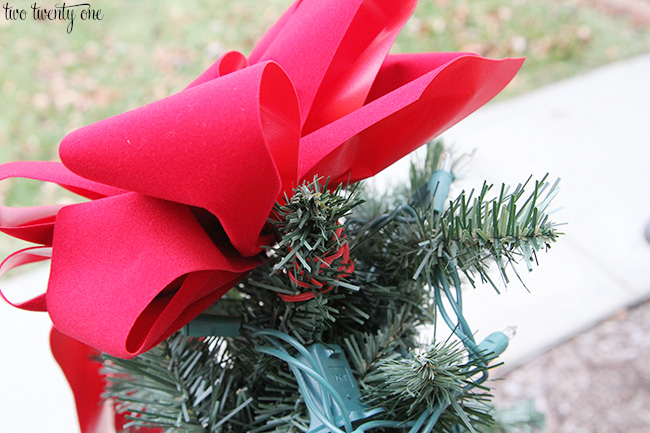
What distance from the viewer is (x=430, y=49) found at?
2504 millimetres

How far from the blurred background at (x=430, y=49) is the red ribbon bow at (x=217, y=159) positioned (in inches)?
38.8

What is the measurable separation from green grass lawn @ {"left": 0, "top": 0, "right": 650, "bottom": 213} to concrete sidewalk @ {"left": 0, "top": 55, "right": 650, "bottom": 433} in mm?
280

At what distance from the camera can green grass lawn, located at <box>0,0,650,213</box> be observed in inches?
84.7

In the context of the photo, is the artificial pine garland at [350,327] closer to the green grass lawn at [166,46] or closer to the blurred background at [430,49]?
the blurred background at [430,49]

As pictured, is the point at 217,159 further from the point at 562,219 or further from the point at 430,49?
the point at 430,49

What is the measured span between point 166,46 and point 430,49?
47.8 inches

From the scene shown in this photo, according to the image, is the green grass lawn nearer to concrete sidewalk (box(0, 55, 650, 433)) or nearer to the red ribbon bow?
concrete sidewalk (box(0, 55, 650, 433))

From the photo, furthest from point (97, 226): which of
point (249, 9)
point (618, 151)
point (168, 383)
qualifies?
point (249, 9)

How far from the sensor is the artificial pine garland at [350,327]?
0.37 metres

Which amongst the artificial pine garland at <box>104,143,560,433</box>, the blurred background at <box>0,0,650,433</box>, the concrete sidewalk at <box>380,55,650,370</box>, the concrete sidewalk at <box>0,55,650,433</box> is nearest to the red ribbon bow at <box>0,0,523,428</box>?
the artificial pine garland at <box>104,143,560,433</box>

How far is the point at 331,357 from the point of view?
43 cm

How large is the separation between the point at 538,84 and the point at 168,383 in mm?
2335

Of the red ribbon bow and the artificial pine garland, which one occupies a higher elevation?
the red ribbon bow

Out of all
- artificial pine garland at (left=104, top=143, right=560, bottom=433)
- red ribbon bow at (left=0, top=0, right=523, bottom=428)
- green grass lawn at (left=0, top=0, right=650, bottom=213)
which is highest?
green grass lawn at (left=0, top=0, right=650, bottom=213)
